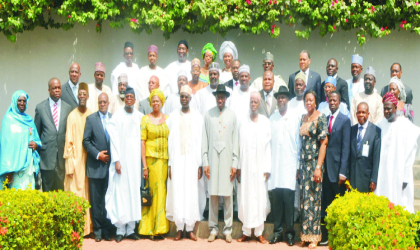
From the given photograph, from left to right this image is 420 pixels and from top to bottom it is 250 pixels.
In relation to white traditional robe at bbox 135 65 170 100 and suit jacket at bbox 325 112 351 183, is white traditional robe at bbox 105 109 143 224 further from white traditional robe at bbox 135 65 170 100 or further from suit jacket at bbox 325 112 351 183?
suit jacket at bbox 325 112 351 183

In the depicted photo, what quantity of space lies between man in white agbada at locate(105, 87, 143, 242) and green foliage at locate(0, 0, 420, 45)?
2.84 metres

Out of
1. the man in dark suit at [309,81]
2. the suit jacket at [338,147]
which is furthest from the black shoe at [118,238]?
the man in dark suit at [309,81]

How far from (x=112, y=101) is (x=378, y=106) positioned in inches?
178

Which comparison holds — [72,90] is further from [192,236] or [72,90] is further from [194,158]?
[192,236]

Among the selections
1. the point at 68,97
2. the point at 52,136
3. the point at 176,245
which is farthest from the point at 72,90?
the point at 176,245

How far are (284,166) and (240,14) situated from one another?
372 cm

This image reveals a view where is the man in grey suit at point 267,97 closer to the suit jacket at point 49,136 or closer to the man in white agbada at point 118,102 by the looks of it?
the man in white agbada at point 118,102

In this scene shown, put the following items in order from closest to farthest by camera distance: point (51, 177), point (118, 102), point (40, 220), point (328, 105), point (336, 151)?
point (40, 220)
point (336, 151)
point (51, 177)
point (328, 105)
point (118, 102)

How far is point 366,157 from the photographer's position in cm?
648

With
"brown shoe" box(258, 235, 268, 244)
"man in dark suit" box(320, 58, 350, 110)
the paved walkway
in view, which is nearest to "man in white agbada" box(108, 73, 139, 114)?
the paved walkway

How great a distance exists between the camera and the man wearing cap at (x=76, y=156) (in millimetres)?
6973

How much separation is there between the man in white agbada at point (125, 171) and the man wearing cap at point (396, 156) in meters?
3.67

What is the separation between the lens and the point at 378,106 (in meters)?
7.54

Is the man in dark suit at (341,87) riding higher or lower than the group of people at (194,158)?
higher
